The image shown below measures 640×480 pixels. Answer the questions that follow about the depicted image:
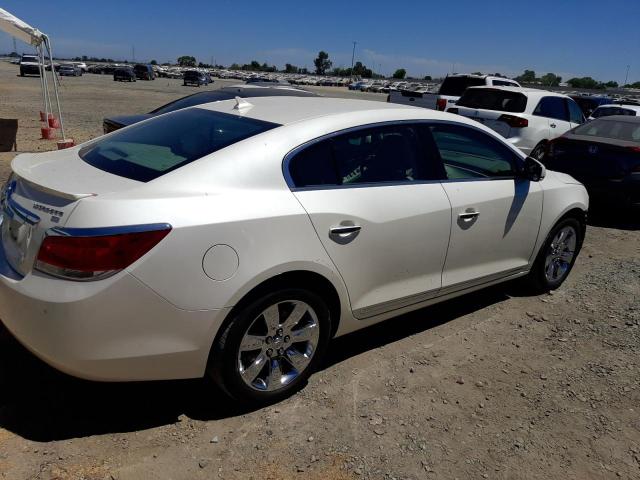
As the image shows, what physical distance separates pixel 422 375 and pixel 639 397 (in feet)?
4.47

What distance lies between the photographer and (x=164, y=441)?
2.75 metres

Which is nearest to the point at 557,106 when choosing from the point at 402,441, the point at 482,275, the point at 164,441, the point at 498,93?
the point at 498,93

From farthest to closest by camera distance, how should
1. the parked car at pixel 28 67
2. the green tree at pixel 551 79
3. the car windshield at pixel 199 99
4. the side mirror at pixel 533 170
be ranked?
the green tree at pixel 551 79, the parked car at pixel 28 67, the car windshield at pixel 199 99, the side mirror at pixel 533 170

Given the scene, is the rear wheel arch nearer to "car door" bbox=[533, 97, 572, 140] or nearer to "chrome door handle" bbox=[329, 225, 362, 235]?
"chrome door handle" bbox=[329, 225, 362, 235]

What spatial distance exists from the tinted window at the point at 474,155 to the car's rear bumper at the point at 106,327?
2133mm

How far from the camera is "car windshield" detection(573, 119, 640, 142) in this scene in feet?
26.2

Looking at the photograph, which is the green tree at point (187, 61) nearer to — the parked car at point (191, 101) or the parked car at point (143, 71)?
the parked car at point (143, 71)

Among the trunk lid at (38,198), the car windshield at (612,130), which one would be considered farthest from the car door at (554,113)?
the trunk lid at (38,198)

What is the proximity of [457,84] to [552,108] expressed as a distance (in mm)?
4277

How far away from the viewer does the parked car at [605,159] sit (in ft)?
24.2

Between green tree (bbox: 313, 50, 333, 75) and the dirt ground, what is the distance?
170 metres

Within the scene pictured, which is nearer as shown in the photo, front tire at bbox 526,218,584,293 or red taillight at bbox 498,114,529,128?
front tire at bbox 526,218,584,293

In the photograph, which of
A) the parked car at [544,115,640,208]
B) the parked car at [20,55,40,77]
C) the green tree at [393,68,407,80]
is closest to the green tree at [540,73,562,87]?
the green tree at [393,68,407,80]

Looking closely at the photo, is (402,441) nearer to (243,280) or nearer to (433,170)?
(243,280)
